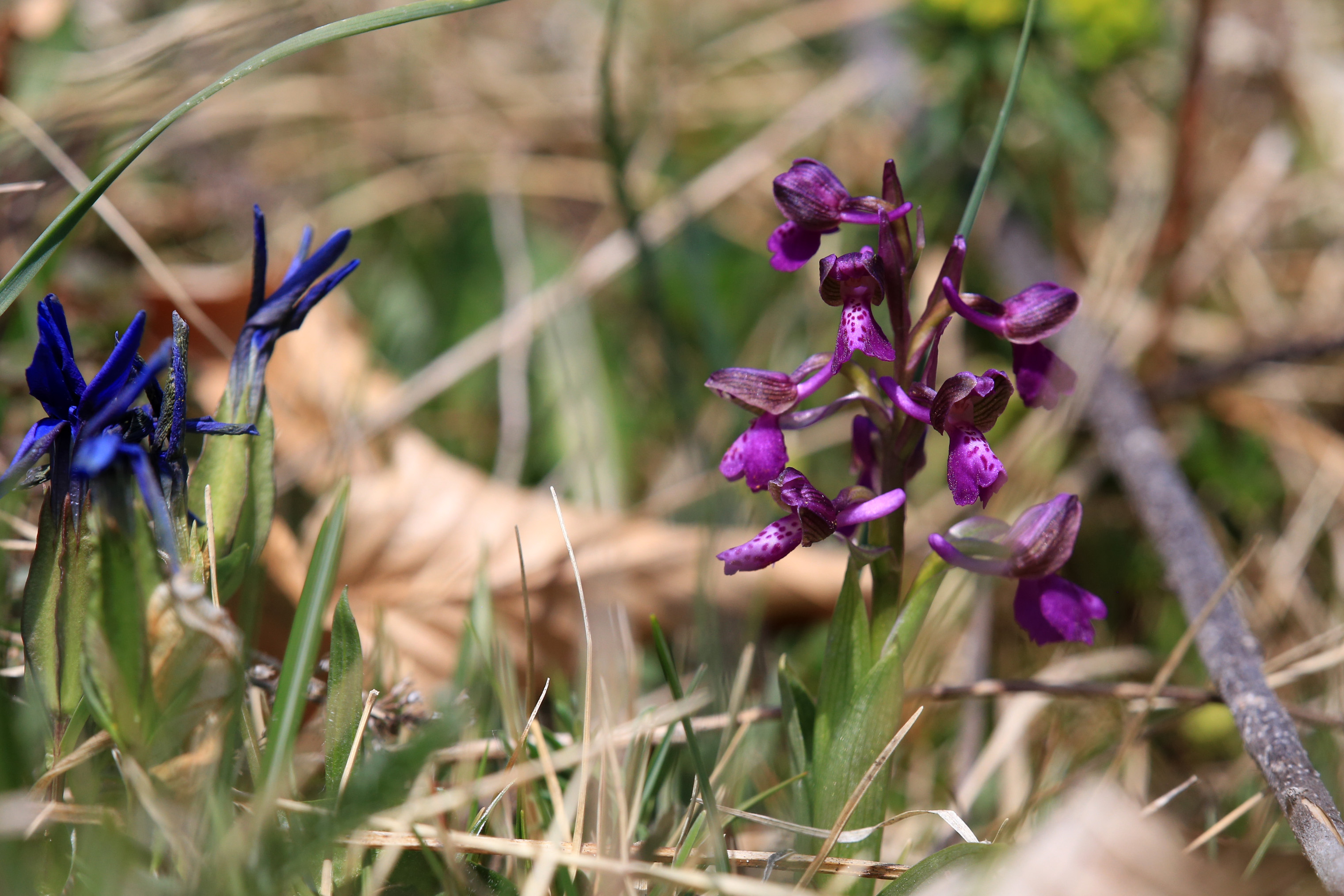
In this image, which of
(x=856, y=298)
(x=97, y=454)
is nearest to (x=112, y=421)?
(x=97, y=454)

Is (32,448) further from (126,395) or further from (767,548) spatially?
(767,548)

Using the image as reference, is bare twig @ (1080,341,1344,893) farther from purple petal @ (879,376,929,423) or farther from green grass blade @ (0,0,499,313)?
green grass blade @ (0,0,499,313)

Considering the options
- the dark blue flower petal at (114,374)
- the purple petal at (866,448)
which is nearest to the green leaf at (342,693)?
the dark blue flower petal at (114,374)

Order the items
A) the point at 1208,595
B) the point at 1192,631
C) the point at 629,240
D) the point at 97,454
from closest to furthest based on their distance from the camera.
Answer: the point at 97,454
the point at 1192,631
the point at 1208,595
the point at 629,240

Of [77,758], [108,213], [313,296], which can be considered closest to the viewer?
[77,758]

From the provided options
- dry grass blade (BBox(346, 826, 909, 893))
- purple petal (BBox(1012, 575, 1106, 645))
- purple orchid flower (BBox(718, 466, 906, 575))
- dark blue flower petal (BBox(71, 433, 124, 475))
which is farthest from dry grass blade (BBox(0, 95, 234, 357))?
purple petal (BBox(1012, 575, 1106, 645))

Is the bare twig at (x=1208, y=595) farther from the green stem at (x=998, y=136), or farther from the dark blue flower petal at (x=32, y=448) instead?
the dark blue flower petal at (x=32, y=448)

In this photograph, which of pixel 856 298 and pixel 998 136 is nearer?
pixel 856 298

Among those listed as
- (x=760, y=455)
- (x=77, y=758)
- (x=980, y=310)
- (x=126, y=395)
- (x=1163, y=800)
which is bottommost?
(x=1163, y=800)
